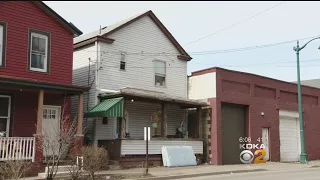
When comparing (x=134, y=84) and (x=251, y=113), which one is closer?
(x=134, y=84)

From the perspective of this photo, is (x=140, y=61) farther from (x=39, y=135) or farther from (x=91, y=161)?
(x=91, y=161)

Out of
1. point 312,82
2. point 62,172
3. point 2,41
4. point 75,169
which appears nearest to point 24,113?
point 2,41

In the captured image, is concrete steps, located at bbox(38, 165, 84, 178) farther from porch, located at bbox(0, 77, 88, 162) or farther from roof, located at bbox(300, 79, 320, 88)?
roof, located at bbox(300, 79, 320, 88)

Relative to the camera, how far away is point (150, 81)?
23.0 meters

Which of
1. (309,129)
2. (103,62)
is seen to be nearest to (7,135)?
(103,62)

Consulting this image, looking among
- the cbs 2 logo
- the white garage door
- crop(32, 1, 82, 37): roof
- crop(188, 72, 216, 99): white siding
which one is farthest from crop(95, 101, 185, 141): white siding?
the white garage door

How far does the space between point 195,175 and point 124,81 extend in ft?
23.5

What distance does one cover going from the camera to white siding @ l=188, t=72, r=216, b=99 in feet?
→ 76.2

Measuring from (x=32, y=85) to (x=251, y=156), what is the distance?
47.0 ft

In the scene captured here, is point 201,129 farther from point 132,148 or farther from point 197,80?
point 132,148

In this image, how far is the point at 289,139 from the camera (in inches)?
1112

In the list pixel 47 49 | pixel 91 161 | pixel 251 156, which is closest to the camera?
pixel 91 161

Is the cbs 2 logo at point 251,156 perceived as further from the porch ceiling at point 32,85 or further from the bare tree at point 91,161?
the bare tree at point 91,161

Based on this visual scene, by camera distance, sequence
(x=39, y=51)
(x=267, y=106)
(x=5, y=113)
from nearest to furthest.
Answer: (x=5, y=113)
(x=39, y=51)
(x=267, y=106)
